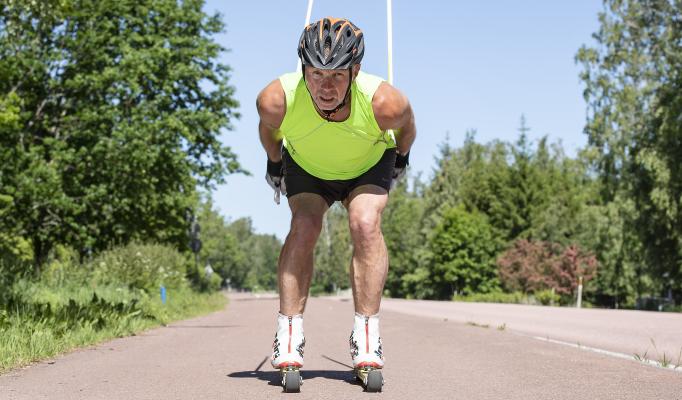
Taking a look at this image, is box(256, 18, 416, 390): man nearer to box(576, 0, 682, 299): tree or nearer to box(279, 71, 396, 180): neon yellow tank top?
box(279, 71, 396, 180): neon yellow tank top

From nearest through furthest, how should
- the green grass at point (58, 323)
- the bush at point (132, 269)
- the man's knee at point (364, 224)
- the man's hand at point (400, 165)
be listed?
1. the man's knee at point (364, 224)
2. the man's hand at point (400, 165)
3. the green grass at point (58, 323)
4. the bush at point (132, 269)

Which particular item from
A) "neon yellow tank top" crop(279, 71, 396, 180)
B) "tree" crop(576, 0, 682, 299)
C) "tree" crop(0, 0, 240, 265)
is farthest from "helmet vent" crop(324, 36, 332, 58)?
"tree" crop(576, 0, 682, 299)

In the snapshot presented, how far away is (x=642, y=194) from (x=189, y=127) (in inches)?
794

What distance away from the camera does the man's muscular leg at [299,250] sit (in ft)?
15.5

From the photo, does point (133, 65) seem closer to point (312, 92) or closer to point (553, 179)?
point (312, 92)

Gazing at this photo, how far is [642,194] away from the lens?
33656mm

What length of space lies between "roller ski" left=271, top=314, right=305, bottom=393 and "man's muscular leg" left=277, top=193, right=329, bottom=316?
10 centimetres

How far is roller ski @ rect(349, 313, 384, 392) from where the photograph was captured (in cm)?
425

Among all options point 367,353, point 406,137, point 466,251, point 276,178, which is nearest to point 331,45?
point 406,137

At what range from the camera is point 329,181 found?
4816 mm

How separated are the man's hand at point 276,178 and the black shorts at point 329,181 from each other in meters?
0.08

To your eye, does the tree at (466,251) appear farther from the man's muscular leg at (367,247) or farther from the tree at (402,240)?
the man's muscular leg at (367,247)

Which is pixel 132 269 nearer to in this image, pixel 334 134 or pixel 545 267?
pixel 334 134

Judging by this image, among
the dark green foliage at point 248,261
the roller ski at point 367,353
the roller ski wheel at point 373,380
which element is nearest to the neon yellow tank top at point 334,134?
the roller ski at point 367,353
